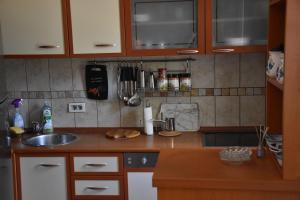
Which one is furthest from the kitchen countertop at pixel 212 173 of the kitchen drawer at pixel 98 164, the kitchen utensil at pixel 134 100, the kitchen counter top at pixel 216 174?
the kitchen utensil at pixel 134 100

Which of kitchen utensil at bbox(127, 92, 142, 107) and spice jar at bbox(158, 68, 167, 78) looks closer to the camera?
spice jar at bbox(158, 68, 167, 78)

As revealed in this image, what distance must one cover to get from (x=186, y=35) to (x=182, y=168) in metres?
1.28

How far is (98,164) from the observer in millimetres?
2662

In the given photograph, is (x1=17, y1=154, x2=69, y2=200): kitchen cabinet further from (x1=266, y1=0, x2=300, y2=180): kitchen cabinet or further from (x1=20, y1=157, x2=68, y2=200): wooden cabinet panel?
(x1=266, y1=0, x2=300, y2=180): kitchen cabinet

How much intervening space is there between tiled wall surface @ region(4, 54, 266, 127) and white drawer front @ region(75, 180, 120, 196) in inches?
23.7

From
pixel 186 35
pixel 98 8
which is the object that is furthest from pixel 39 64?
pixel 186 35

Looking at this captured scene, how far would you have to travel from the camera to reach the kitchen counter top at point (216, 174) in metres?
1.53

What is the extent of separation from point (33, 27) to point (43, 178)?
41.9 inches

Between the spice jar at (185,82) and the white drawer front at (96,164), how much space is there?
754 millimetres

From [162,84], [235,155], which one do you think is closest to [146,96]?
[162,84]

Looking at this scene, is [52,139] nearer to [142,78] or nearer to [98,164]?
[98,164]

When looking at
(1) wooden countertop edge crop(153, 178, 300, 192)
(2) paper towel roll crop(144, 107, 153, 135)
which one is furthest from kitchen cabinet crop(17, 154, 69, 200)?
(1) wooden countertop edge crop(153, 178, 300, 192)

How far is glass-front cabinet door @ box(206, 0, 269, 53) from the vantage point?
2.65 metres

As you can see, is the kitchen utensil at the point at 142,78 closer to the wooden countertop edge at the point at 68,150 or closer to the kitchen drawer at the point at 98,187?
the wooden countertop edge at the point at 68,150
